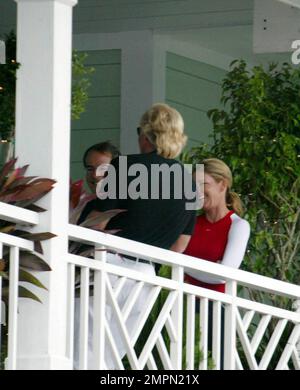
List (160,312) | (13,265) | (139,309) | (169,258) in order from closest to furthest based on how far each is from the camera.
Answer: (13,265) → (169,258) → (160,312) → (139,309)

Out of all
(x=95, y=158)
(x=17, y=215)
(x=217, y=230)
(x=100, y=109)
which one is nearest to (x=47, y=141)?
(x=17, y=215)

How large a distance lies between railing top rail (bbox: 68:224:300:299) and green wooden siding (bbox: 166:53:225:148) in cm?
344

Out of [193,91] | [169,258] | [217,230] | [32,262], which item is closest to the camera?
[32,262]

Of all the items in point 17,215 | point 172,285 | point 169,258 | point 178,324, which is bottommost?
point 178,324

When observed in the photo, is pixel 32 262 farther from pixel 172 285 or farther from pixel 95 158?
pixel 95 158

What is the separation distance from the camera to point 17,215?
200 inches

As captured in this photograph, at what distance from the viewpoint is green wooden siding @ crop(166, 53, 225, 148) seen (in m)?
9.74

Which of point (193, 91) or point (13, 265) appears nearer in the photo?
point (13, 265)

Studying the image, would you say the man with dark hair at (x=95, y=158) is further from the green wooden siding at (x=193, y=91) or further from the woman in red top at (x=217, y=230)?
the green wooden siding at (x=193, y=91)

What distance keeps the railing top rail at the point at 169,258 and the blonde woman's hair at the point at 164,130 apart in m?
0.65

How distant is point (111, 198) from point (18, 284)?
3.17ft

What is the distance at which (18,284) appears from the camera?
5211 millimetres

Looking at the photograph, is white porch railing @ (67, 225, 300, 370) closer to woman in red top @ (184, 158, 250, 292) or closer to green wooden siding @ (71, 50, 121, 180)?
woman in red top @ (184, 158, 250, 292)

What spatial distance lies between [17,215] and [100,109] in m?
4.68
